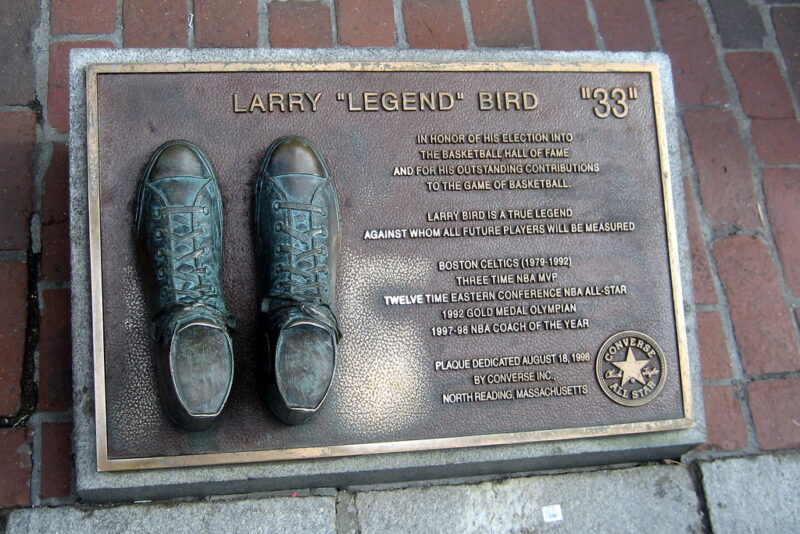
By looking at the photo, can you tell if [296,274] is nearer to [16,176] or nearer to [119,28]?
[16,176]

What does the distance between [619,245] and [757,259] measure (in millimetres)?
713

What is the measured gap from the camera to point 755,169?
2.85 meters

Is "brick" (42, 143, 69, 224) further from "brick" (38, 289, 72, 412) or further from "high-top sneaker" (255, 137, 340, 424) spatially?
"high-top sneaker" (255, 137, 340, 424)

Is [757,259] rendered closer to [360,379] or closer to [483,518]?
[483,518]

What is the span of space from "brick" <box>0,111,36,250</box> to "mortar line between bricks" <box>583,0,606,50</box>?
215 cm

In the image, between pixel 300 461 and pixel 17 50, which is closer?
pixel 300 461

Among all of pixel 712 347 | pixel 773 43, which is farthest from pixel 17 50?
pixel 773 43

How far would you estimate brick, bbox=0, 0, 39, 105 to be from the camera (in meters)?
2.61

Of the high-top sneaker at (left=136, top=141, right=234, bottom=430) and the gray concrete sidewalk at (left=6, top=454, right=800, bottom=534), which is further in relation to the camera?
the gray concrete sidewalk at (left=6, top=454, right=800, bottom=534)

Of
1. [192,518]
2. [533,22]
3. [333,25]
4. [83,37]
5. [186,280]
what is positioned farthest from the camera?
[533,22]

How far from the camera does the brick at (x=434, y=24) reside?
2.80m

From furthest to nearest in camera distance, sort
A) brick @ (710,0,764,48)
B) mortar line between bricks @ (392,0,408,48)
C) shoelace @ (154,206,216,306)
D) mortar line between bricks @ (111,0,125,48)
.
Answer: brick @ (710,0,764,48) → mortar line between bricks @ (392,0,408,48) → mortar line between bricks @ (111,0,125,48) → shoelace @ (154,206,216,306)

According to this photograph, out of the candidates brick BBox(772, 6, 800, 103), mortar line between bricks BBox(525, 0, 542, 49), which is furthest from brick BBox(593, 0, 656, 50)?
brick BBox(772, 6, 800, 103)

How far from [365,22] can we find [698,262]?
1563 mm
